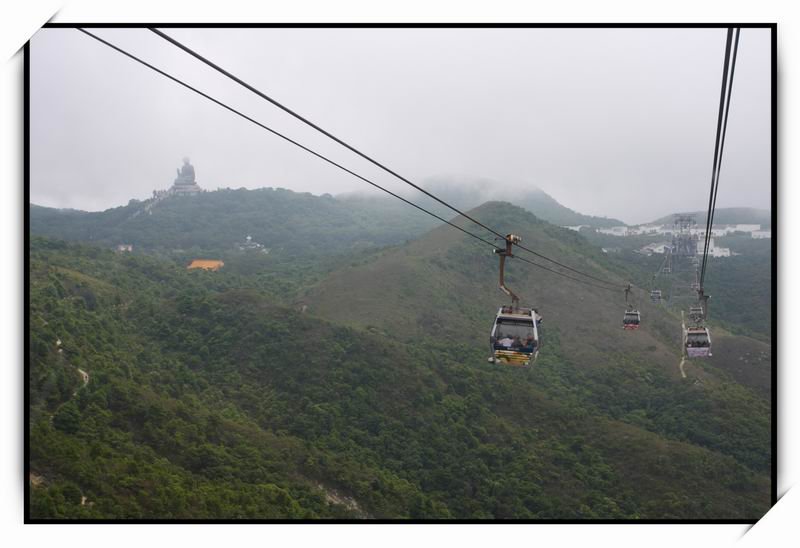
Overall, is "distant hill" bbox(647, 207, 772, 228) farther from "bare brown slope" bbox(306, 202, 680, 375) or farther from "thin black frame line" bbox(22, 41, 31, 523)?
"thin black frame line" bbox(22, 41, 31, 523)

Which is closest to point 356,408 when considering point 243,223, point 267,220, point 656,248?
point 656,248

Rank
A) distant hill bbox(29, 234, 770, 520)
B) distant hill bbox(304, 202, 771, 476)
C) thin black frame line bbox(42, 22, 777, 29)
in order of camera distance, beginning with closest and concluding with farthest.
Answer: thin black frame line bbox(42, 22, 777, 29) < distant hill bbox(29, 234, 770, 520) < distant hill bbox(304, 202, 771, 476)

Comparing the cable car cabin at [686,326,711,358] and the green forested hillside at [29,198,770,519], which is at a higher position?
the cable car cabin at [686,326,711,358]

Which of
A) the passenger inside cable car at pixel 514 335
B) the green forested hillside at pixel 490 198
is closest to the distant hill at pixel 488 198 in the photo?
the green forested hillside at pixel 490 198

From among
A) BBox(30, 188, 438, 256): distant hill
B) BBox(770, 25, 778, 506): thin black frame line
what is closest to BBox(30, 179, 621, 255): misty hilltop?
BBox(30, 188, 438, 256): distant hill

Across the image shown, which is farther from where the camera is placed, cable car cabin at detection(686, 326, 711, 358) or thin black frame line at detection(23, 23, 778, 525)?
cable car cabin at detection(686, 326, 711, 358)
